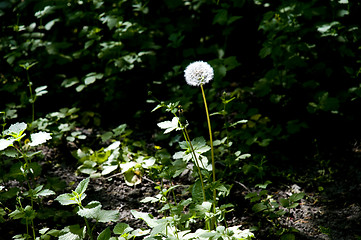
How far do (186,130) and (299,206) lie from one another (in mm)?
1026

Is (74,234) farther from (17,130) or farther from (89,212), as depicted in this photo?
(17,130)

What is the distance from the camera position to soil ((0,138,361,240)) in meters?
2.20

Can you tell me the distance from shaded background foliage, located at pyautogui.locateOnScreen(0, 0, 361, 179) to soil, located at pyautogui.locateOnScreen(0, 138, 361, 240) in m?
0.35

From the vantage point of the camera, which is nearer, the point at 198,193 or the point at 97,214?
the point at 97,214

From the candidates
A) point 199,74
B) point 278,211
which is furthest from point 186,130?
point 278,211

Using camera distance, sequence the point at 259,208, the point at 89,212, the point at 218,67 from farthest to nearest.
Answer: the point at 218,67
the point at 259,208
the point at 89,212

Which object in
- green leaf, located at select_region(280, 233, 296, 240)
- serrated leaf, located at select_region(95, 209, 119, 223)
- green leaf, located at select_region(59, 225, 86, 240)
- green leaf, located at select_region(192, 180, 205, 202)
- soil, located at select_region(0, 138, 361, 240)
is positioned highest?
serrated leaf, located at select_region(95, 209, 119, 223)

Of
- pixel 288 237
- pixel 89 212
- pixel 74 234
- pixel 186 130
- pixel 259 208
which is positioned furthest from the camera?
pixel 186 130

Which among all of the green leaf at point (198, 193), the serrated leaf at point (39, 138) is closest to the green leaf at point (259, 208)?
the green leaf at point (198, 193)

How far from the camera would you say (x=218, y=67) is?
308 centimetres

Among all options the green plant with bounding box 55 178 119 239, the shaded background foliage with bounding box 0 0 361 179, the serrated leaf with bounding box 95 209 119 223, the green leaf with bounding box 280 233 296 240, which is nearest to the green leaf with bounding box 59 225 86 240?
the green plant with bounding box 55 178 119 239

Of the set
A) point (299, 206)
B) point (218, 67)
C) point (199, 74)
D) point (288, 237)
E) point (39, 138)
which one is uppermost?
point (199, 74)

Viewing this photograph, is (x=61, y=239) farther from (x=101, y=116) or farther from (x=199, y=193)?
(x=101, y=116)

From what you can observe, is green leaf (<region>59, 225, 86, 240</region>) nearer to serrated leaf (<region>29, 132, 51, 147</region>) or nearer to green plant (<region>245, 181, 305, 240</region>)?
serrated leaf (<region>29, 132, 51, 147</region>)
